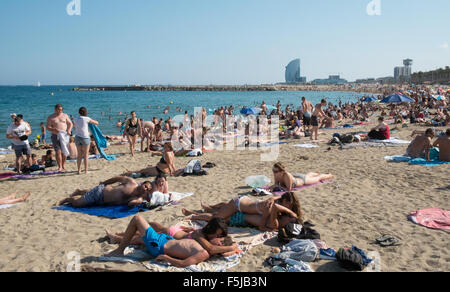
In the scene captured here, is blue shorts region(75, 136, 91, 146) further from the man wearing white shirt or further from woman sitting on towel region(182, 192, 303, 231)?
woman sitting on towel region(182, 192, 303, 231)

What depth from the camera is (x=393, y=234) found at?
13.7 feet

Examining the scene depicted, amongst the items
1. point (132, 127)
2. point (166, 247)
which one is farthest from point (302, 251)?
point (132, 127)

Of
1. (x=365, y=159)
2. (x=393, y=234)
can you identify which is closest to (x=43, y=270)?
(x=393, y=234)

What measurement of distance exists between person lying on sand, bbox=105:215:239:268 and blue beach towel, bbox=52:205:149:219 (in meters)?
1.41

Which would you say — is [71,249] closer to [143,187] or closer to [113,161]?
[143,187]

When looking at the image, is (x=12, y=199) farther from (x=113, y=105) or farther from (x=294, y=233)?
(x=113, y=105)

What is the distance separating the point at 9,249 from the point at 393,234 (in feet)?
15.6

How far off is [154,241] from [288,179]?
3015mm

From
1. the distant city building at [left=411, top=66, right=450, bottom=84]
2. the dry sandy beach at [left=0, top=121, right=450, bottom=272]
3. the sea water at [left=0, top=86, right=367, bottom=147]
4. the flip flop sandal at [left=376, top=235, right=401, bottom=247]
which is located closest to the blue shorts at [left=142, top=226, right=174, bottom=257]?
the dry sandy beach at [left=0, top=121, right=450, bottom=272]

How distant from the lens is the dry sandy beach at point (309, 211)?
11.8 feet

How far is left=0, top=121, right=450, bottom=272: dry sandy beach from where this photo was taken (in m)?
3.60

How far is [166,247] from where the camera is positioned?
11.5 ft

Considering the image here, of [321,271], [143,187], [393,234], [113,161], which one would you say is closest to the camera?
[321,271]
